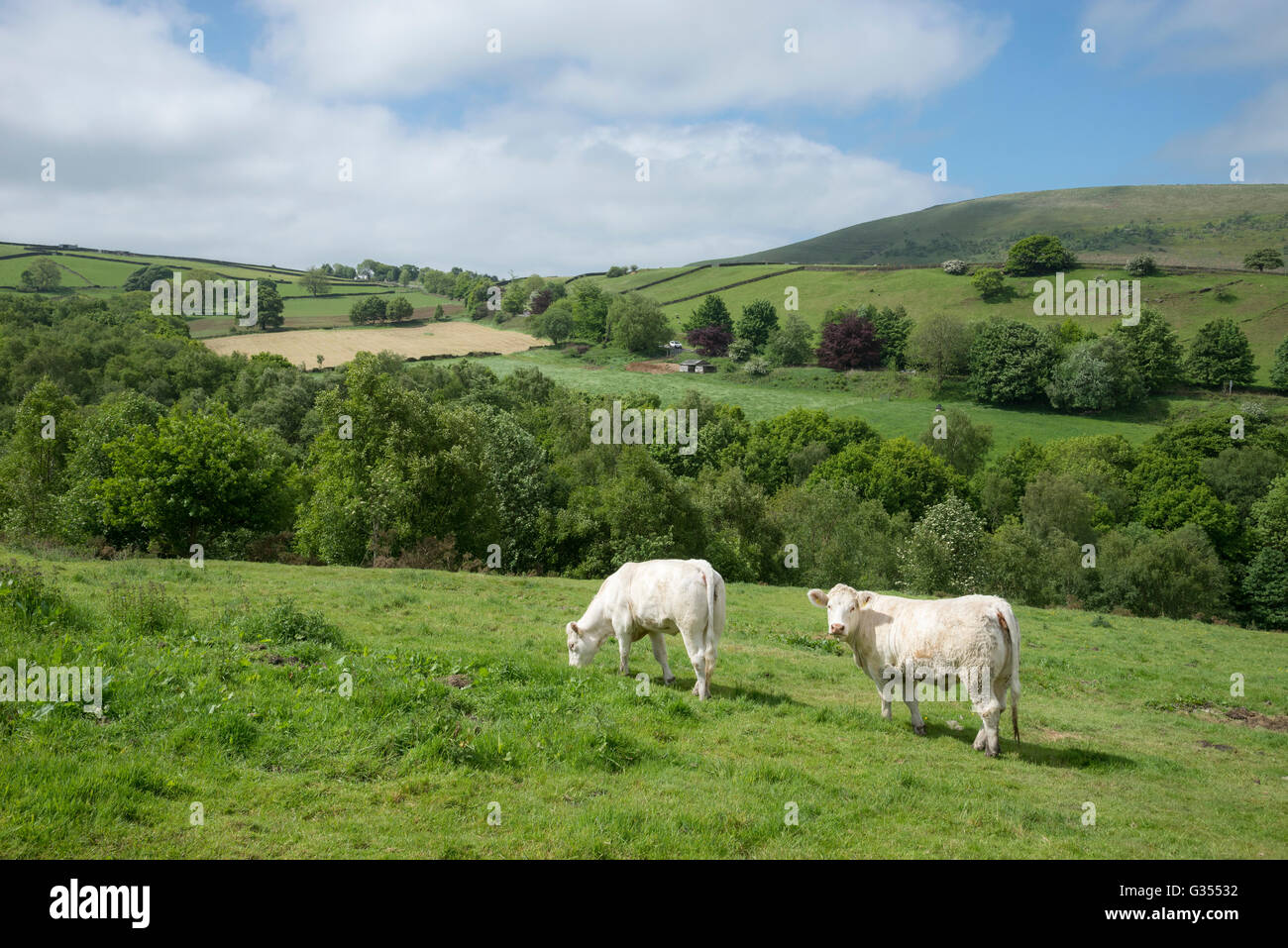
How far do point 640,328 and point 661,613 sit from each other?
112 meters

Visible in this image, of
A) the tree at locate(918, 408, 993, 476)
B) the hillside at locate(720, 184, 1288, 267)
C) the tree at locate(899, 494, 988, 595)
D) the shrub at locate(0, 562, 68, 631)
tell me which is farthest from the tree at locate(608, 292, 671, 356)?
the shrub at locate(0, 562, 68, 631)

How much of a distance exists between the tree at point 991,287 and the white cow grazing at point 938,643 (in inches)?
4856

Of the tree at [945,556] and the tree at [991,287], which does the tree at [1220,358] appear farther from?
the tree at [945,556]

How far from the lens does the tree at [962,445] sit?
82.2m

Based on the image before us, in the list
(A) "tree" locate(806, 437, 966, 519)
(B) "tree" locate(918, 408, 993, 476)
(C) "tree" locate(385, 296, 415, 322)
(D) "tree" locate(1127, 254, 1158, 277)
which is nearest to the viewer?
(A) "tree" locate(806, 437, 966, 519)

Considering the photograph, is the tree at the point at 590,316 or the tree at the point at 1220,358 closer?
the tree at the point at 1220,358

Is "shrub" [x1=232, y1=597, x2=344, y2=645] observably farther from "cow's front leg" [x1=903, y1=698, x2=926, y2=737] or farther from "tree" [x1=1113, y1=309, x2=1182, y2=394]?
"tree" [x1=1113, y1=309, x2=1182, y2=394]

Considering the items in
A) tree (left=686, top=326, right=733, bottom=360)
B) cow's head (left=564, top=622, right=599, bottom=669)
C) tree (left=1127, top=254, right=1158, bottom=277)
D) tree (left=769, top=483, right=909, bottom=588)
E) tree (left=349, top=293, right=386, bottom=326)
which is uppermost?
tree (left=1127, top=254, right=1158, bottom=277)

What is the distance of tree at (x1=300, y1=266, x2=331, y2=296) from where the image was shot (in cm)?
15475

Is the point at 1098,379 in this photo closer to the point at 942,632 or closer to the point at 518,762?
the point at 942,632

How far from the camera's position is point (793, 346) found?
11419cm

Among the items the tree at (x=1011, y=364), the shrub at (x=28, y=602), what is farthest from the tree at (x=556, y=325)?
the shrub at (x=28, y=602)

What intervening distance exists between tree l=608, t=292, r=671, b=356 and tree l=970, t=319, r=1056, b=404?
4992 cm
